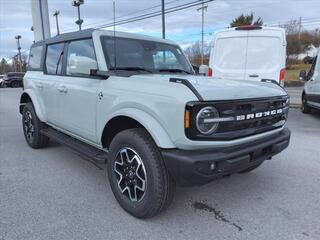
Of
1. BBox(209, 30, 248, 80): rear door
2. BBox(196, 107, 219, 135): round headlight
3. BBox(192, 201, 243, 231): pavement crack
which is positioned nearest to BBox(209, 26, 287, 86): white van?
A: BBox(209, 30, 248, 80): rear door

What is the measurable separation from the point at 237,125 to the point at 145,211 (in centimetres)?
121

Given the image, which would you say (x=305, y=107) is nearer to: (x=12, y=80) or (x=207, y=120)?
(x=207, y=120)

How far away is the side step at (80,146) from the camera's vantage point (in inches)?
147

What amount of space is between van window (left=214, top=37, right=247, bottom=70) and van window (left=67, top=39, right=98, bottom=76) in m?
4.70

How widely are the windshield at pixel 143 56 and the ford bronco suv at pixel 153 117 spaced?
1 centimetres

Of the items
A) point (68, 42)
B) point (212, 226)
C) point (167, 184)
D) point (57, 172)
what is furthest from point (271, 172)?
point (68, 42)

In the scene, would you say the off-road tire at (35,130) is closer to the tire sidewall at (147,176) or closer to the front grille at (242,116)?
the tire sidewall at (147,176)

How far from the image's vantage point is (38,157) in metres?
5.20

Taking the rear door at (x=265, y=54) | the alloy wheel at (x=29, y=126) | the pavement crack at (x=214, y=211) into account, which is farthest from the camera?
the rear door at (x=265, y=54)

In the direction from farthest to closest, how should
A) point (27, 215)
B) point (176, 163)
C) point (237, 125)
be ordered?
point (27, 215), point (237, 125), point (176, 163)

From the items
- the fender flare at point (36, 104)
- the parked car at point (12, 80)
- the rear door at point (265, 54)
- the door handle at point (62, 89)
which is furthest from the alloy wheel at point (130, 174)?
the parked car at point (12, 80)

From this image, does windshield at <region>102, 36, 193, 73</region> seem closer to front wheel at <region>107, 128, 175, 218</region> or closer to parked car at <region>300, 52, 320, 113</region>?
front wheel at <region>107, 128, 175, 218</region>

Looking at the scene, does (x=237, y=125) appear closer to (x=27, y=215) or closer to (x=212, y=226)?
(x=212, y=226)

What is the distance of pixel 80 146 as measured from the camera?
4227 millimetres
